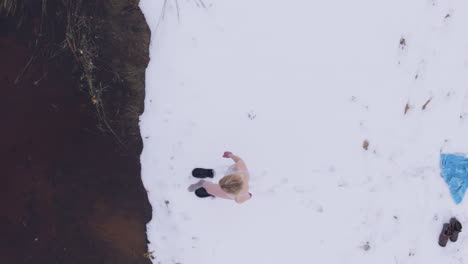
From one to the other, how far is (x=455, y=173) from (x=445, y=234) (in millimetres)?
707

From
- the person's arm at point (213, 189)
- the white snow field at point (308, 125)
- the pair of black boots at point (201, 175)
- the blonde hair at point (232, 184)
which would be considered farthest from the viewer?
the white snow field at point (308, 125)

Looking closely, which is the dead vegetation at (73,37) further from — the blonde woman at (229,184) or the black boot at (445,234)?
the black boot at (445,234)

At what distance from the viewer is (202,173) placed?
423cm

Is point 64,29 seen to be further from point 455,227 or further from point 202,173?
point 455,227

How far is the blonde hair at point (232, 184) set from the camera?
11.5 feet

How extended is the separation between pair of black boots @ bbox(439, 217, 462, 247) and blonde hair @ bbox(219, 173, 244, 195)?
8.39 feet

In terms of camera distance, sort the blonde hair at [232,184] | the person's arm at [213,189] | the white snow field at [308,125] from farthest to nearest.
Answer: the white snow field at [308,125]
the person's arm at [213,189]
the blonde hair at [232,184]

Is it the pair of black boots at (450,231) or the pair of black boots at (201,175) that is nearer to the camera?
the pair of black boots at (201,175)

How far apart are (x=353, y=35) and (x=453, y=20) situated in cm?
116

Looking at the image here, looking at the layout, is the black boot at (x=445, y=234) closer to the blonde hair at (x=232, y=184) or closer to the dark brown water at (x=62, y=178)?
the blonde hair at (x=232, y=184)

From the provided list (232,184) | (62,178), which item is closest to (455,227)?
(232,184)

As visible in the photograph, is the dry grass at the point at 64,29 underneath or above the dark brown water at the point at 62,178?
above

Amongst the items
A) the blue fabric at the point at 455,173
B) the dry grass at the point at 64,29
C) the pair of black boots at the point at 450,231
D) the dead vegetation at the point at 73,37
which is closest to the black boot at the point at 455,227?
the pair of black boots at the point at 450,231

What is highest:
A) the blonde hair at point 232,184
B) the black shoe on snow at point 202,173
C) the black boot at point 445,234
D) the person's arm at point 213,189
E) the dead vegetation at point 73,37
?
the dead vegetation at point 73,37
